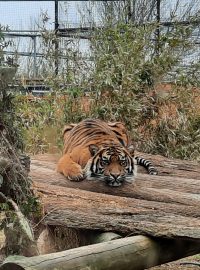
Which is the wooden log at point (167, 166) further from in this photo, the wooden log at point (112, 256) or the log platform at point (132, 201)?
the wooden log at point (112, 256)

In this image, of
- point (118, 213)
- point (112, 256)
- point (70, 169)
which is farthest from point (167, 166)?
point (112, 256)

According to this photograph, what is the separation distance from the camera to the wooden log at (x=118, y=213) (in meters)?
4.34

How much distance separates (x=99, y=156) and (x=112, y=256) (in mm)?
2759

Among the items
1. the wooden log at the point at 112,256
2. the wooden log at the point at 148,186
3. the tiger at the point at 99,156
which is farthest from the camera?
Result: the tiger at the point at 99,156

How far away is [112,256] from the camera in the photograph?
12.7 feet

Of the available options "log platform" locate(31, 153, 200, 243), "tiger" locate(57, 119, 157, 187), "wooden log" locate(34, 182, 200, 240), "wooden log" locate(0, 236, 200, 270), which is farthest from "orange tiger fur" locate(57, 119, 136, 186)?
"wooden log" locate(0, 236, 200, 270)

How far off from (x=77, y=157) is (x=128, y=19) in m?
3.73

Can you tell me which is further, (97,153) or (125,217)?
(97,153)

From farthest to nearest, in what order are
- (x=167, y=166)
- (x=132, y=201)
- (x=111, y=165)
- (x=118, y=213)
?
1. (x=167, y=166)
2. (x=111, y=165)
3. (x=132, y=201)
4. (x=118, y=213)

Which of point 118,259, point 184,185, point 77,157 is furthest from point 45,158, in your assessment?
point 118,259

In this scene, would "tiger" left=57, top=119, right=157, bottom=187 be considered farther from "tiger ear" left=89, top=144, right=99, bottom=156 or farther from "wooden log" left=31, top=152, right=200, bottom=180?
"wooden log" left=31, top=152, right=200, bottom=180

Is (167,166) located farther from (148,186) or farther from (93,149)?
(148,186)

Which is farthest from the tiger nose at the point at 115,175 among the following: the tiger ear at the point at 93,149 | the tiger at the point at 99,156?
the tiger ear at the point at 93,149

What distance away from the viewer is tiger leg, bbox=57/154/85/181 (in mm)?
6242
